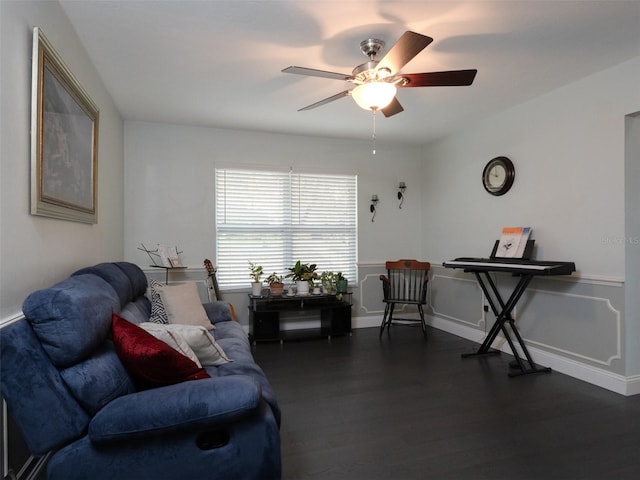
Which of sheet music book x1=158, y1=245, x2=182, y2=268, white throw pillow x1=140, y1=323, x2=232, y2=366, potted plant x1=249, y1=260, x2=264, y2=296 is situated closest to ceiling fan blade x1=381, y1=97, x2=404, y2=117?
white throw pillow x1=140, y1=323, x2=232, y2=366

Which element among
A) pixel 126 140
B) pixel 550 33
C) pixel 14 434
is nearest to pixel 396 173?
pixel 550 33

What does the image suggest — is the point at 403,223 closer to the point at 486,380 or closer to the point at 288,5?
the point at 486,380

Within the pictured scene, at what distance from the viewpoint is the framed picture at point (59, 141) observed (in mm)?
1777

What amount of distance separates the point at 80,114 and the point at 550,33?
312 cm

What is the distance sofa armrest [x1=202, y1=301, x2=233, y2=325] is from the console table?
90cm

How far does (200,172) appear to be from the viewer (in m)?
4.58

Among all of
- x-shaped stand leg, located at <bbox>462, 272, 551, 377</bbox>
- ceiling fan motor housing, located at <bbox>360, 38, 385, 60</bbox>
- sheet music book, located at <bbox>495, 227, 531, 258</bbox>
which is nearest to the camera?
ceiling fan motor housing, located at <bbox>360, 38, 385, 60</bbox>

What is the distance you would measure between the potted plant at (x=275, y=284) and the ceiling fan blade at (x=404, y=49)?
2832 mm

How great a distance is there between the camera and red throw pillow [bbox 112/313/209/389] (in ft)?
5.07

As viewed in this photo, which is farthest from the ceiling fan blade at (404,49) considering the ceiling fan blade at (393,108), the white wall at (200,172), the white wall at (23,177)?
the white wall at (200,172)

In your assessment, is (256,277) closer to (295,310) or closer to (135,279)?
(295,310)

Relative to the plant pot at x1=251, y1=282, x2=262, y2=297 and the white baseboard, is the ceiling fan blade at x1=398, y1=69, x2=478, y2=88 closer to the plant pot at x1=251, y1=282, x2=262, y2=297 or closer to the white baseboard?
the white baseboard

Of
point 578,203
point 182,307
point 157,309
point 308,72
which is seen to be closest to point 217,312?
point 182,307

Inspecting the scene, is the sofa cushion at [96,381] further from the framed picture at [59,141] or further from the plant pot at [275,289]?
the plant pot at [275,289]
